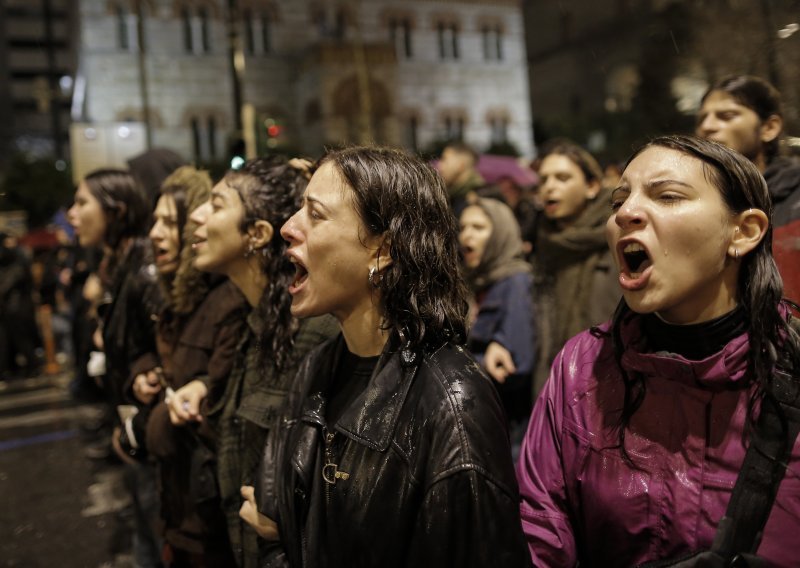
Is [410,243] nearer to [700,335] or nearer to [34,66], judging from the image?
[700,335]

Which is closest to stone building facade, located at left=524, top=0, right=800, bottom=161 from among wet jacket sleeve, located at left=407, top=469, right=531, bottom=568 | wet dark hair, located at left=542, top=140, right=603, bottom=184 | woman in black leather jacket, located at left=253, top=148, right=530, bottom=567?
wet dark hair, located at left=542, top=140, right=603, bottom=184

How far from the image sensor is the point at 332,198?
2033mm

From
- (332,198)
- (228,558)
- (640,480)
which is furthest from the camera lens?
(228,558)

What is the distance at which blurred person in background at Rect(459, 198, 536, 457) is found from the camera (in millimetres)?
4309

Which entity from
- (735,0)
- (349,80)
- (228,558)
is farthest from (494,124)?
(228,558)

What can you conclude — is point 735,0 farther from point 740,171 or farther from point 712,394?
point 712,394

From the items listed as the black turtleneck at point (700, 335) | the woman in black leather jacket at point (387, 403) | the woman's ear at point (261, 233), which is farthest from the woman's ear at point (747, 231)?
the woman's ear at point (261, 233)

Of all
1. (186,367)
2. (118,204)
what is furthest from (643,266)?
(118,204)

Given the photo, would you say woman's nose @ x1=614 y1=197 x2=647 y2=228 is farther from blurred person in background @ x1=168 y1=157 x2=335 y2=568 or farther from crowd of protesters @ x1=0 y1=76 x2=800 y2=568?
blurred person in background @ x1=168 y1=157 x2=335 y2=568

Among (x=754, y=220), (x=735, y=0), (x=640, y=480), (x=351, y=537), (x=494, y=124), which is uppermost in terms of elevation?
(x=494, y=124)

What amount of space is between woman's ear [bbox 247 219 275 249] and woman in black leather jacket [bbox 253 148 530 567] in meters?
0.77

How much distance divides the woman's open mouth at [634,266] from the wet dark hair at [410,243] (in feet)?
1.60

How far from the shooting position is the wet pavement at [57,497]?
514cm

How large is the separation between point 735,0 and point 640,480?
12.8 ft
